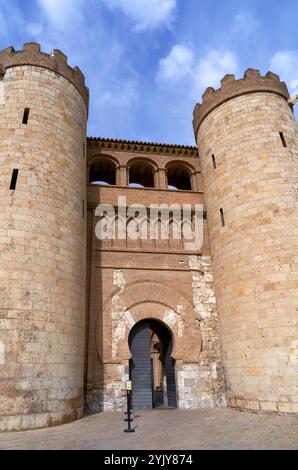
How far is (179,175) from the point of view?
52.6ft

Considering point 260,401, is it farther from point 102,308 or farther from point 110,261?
point 110,261

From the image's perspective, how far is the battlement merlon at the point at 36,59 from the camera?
1086 centimetres

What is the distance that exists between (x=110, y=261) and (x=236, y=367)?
5157 millimetres

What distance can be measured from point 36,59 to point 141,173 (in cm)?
629

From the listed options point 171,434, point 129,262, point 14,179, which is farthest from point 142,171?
point 171,434

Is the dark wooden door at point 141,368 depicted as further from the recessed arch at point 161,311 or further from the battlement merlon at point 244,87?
the battlement merlon at point 244,87

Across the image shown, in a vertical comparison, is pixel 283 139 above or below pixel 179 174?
below

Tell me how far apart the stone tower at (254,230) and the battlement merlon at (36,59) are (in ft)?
17.7

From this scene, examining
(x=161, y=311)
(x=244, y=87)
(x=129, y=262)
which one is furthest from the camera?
(x=244, y=87)

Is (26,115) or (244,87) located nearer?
(26,115)

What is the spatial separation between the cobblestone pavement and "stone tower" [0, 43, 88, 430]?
0.86 meters

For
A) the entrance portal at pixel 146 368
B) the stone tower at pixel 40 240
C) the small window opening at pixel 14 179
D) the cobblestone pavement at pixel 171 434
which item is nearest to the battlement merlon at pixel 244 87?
the stone tower at pixel 40 240

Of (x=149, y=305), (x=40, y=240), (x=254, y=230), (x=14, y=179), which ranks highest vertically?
(x=14, y=179)

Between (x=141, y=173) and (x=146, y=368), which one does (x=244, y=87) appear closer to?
(x=141, y=173)
